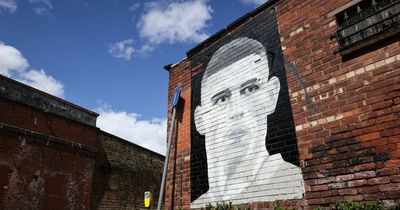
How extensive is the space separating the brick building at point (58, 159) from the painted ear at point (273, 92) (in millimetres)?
8872

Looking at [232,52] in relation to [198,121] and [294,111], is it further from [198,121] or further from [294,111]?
[294,111]

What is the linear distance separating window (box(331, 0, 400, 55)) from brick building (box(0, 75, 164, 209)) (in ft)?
33.6

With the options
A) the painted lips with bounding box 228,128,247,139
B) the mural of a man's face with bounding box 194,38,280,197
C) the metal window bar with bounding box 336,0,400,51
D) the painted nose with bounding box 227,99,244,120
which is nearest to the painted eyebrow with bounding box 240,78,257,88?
the mural of a man's face with bounding box 194,38,280,197

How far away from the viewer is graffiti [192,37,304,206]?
17.1ft

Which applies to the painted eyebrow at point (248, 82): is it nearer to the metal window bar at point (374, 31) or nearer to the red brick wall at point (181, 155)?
the red brick wall at point (181, 155)

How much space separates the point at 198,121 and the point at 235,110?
104 centimetres

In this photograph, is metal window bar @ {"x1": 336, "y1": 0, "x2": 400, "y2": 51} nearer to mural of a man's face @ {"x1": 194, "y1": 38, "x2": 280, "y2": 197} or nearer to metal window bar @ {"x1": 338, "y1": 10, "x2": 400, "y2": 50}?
metal window bar @ {"x1": 338, "y1": 10, "x2": 400, "y2": 50}

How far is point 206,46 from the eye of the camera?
24.8ft

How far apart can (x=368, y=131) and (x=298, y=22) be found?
2372 millimetres

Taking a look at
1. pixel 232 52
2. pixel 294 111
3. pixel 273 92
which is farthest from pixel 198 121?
pixel 294 111

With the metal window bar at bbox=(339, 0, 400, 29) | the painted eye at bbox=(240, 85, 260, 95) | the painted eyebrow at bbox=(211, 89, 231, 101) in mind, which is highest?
the metal window bar at bbox=(339, 0, 400, 29)

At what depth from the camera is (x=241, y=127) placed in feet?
19.7

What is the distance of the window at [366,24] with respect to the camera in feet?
14.5

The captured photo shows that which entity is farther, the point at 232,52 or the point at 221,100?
the point at 232,52
